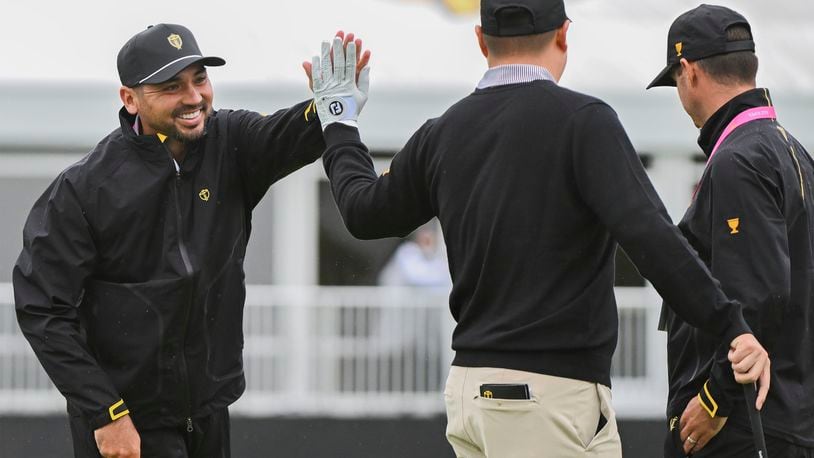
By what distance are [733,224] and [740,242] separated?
0.06 m

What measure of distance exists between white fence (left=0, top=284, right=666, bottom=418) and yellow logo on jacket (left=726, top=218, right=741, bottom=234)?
22.5ft

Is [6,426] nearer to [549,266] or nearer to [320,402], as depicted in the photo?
[320,402]

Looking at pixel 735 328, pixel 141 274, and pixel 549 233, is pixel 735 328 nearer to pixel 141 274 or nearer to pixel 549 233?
pixel 549 233

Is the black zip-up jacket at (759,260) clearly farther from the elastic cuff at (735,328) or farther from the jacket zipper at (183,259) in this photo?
the jacket zipper at (183,259)

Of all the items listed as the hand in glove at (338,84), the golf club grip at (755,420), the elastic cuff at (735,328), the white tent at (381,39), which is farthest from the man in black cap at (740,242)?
the white tent at (381,39)

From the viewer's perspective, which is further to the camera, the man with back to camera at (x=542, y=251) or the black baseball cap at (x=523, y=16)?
the black baseball cap at (x=523, y=16)

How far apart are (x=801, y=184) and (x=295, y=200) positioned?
8.07 meters

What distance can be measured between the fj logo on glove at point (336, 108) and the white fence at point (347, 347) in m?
6.64

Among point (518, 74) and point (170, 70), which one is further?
point (170, 70)

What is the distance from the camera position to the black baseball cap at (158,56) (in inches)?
185

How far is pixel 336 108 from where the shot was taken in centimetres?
440

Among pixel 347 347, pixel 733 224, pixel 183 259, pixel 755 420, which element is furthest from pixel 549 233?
pixel 347 347

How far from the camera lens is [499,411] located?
3.77 m

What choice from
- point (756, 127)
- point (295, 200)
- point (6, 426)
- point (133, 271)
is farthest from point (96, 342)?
point (295, 200)
